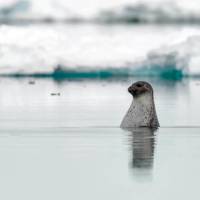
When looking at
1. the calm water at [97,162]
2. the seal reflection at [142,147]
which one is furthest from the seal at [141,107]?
the calm water at [97,162]

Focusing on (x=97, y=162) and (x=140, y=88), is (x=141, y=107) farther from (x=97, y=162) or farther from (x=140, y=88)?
(x=97, y=162)

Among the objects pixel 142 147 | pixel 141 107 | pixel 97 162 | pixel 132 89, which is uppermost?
pixel 132 89

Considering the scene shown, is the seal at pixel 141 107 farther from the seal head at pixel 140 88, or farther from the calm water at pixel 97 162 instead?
A: the calm water at pixel 97 162

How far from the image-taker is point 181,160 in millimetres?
21047

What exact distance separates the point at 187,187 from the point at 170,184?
0.38 m

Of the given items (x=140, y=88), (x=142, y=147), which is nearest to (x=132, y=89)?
(x=140, y=88)

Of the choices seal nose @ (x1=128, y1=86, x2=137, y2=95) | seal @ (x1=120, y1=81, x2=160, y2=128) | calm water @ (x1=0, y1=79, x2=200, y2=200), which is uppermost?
seal nose @ (x1=128, y1=86, x2=137, y2=95)

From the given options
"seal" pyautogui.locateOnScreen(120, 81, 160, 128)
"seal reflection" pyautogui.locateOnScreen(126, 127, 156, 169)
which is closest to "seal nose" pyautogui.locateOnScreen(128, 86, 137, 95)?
"seal" pyautogui.locateOnScreen(120, 81, 160, 128)

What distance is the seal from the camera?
93.7ft

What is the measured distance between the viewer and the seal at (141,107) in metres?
28.5

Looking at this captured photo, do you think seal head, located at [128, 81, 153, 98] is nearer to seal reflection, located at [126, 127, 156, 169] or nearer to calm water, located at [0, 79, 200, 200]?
seal reflection, located at [126, 127, 156, 169]

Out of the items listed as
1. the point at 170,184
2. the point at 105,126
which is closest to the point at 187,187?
the point at 170,184

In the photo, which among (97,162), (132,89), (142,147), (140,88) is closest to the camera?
(97,162)

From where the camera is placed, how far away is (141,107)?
93.7 ft
